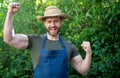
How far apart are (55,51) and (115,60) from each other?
2.37 metres

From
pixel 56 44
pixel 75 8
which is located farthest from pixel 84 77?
pixel 56 44

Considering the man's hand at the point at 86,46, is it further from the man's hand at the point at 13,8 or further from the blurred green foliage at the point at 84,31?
the blurred green foliage at the point at 84,31

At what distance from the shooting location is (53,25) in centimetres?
361

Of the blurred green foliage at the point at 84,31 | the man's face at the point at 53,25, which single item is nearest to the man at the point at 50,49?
the man's face at the point at 53,25

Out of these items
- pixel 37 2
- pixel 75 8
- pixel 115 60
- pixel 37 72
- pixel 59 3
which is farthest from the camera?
pixel 37 2

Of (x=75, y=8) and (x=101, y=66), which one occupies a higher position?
(x=75, y=8)

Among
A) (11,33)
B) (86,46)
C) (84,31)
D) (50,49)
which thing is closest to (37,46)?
(50,49)

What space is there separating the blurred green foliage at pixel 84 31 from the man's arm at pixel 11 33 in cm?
214

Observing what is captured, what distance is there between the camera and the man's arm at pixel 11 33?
3311 mm

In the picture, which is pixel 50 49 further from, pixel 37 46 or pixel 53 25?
pixel 53 25

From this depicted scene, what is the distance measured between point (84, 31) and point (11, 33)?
9.76ft

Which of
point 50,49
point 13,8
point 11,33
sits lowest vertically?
point 50,49

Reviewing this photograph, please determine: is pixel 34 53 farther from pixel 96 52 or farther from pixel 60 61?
pixel 96 52

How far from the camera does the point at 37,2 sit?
777 centimetres
